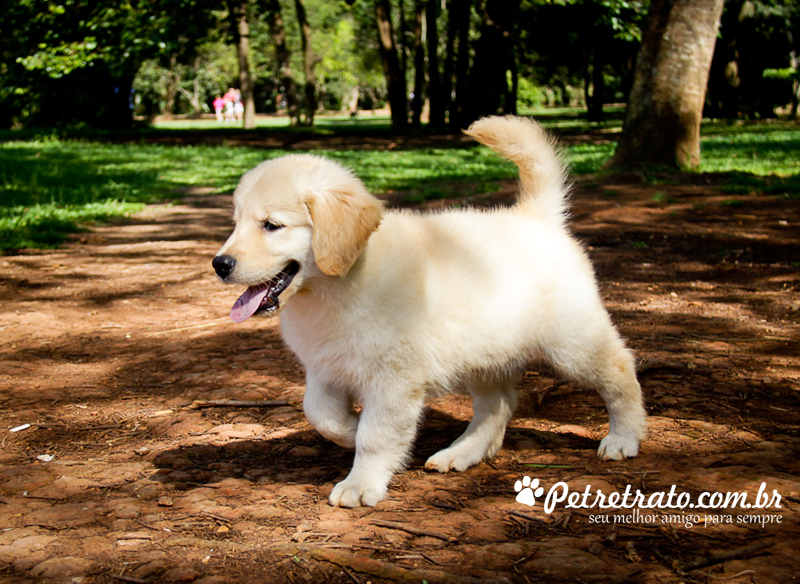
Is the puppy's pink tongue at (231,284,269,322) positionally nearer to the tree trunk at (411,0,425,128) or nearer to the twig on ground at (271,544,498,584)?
the twig on ground at (271,544,498,584)

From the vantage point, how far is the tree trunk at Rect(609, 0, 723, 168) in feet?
35.7

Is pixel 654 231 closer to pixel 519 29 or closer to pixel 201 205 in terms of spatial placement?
pixel 201 205

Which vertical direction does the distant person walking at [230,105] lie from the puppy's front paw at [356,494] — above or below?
above

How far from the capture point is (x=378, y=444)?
3113 millimetres

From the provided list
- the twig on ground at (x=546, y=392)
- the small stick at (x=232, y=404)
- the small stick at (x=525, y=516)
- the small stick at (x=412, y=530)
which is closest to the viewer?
the small stick at (x=412, y=530)

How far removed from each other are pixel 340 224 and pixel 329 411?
0.88 meters

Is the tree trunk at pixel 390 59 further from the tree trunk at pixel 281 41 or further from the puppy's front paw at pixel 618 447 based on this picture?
the puppy's front paw at pixel 618 447

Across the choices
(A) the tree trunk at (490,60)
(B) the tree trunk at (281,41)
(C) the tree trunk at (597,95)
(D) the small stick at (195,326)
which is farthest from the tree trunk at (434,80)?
(D) the small stick at (195,326)

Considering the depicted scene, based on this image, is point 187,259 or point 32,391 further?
point 187,259

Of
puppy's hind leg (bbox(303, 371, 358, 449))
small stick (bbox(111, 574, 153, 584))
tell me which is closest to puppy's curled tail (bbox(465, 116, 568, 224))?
puppy's hind leg (bbox(303, 371, 358, 449))

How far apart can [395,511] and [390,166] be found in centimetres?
1312

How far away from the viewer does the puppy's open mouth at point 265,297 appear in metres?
3.03

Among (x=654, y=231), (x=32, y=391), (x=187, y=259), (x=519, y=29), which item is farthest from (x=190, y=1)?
(x=519, y=29)

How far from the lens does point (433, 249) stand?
3373 mm
